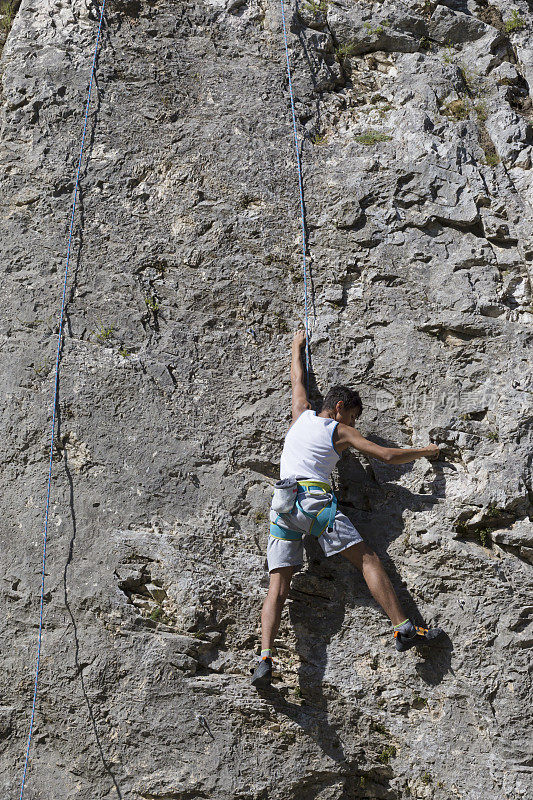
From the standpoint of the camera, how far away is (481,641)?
4.23m

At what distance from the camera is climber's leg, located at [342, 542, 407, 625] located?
4219 millimetres

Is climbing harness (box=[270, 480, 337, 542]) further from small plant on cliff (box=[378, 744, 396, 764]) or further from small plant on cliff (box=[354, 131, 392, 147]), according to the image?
small plant on cliff (box=[354, 131, 392, 147])

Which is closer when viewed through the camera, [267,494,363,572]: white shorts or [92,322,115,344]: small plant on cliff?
[267,494,363,572]: white shorts

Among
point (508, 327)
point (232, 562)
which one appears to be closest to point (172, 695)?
point (232, 562)

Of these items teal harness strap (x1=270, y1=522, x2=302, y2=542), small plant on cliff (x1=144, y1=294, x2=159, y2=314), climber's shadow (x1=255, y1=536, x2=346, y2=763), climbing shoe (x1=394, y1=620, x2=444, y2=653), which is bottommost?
climber's shadow (x1=255, y1=536, x2=346, y2=763)

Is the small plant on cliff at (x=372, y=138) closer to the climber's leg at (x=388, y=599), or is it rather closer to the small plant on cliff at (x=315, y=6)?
the small plant on cliff at (x=315, y=6)

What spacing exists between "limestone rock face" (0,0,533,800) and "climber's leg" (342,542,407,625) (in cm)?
25

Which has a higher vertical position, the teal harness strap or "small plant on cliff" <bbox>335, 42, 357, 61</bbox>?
"small plant on cliff" <bbox>335, 42, 357, 61</bbox>

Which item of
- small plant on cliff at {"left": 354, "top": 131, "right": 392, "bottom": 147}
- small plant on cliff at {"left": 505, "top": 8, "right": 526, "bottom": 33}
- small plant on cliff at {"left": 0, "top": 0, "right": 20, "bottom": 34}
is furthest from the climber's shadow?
small plant on cliff at {"left": 0, "top": 0, "right": 20, "bottom": 34}

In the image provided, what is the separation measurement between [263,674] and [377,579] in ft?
2.93

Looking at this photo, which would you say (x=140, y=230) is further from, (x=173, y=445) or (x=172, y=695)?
(x=172, y=695)

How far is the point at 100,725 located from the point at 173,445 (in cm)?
184

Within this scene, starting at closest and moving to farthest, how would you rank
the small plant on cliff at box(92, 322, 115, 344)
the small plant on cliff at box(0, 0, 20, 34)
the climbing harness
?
the climbing harness < the small plant on cliff at box(92, 322, 115, 344) < the small plant on cliff at box(0, 0, 20, 34)

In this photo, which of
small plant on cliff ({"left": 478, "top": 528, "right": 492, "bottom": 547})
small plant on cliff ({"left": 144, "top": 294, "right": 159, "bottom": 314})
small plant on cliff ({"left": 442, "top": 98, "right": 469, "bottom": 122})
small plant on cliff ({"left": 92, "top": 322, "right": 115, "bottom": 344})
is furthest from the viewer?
small plant on cliff ({"left": 442, "top": 98, "right": 469, "bottom": 122})
